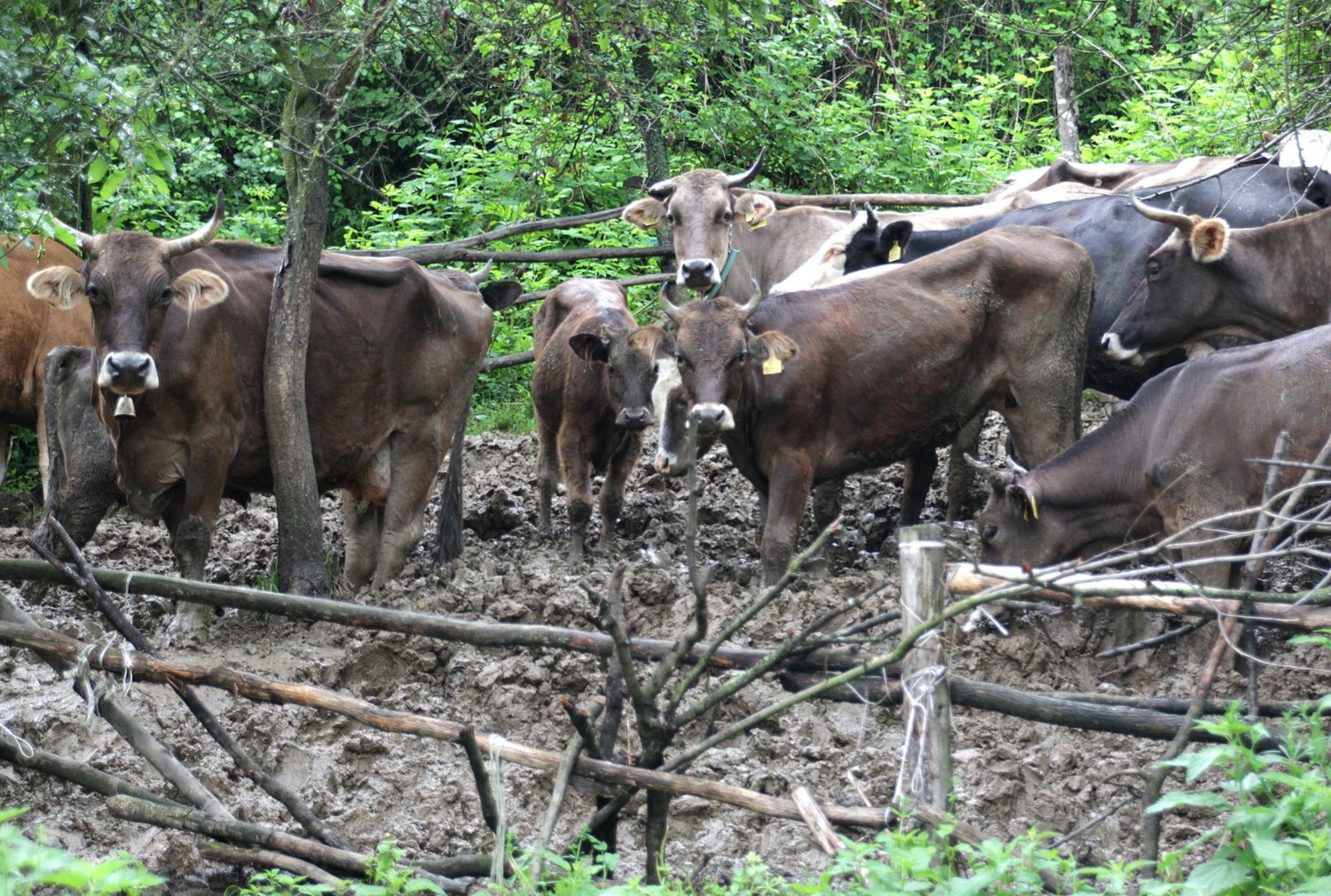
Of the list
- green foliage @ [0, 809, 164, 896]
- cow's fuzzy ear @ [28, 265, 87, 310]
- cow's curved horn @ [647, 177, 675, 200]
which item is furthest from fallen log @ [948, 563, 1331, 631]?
cow's curved horn @ [647, 177, 675, 200]

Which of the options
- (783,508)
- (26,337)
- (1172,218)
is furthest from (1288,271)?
(26,337)

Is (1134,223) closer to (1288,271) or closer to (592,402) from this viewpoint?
(1288,271)

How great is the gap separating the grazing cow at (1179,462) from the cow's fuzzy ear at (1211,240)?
148 cm

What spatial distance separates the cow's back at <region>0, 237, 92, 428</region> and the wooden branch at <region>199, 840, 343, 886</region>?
585 centimetres

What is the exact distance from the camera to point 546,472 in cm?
972

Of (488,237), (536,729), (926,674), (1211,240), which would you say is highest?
(1211,240)

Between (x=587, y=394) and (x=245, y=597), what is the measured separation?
4.34 meters

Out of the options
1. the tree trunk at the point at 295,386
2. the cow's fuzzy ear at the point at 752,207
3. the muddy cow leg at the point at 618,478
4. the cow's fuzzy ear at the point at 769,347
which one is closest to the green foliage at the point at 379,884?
the tree trunk at the point at 295,386

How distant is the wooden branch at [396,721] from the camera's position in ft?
13.3

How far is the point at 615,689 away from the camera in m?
4.22

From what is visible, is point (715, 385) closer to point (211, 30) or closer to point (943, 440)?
point (943, 440)

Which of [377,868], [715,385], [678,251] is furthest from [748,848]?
[678,251]

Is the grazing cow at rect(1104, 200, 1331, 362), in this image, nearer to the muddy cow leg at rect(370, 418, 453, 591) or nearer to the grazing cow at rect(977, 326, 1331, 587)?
the grazing cow at rect(977, 326, 1331, 587)

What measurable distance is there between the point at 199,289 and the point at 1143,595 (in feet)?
16.0
